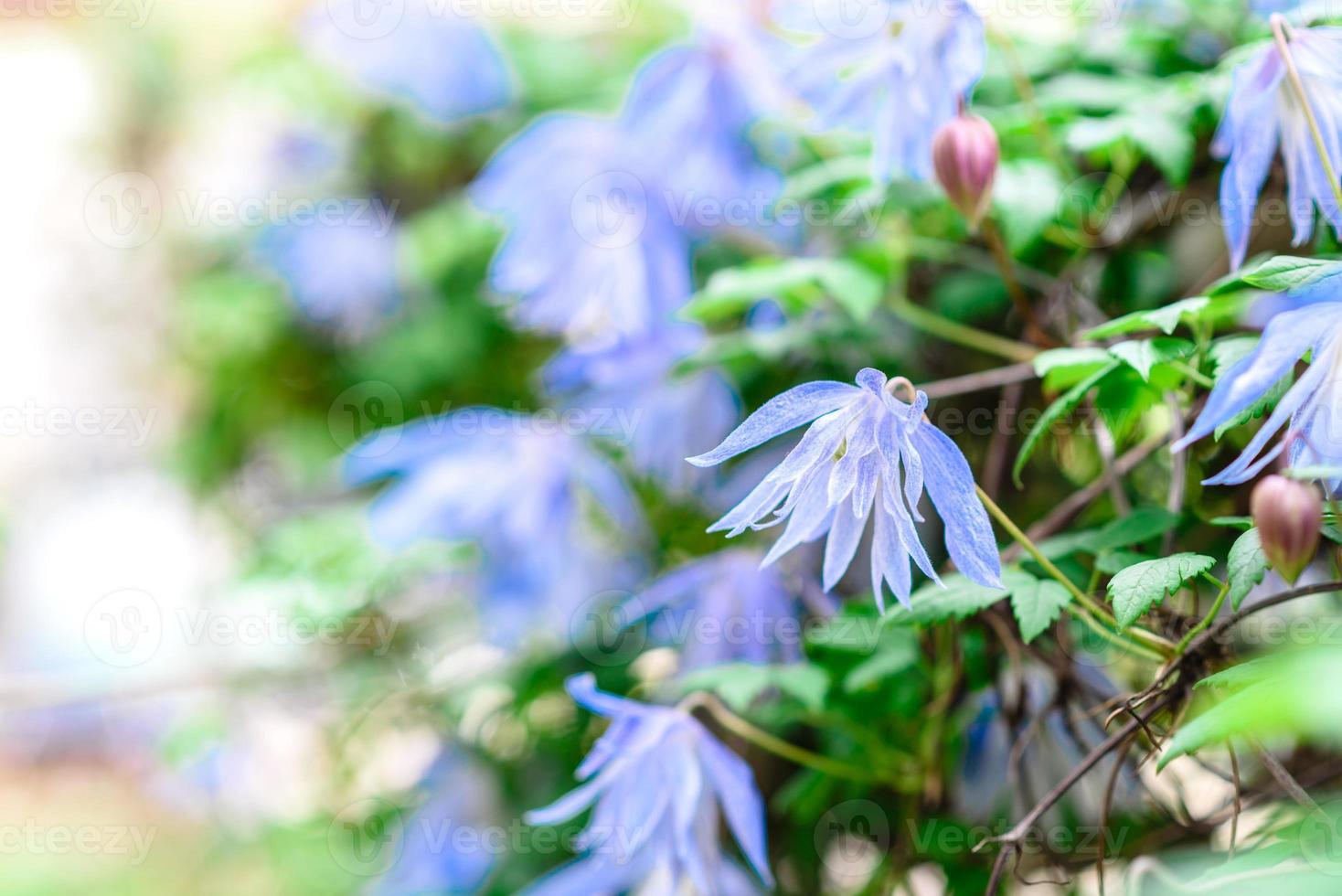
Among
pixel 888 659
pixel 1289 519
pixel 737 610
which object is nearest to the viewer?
pixel 1289 519

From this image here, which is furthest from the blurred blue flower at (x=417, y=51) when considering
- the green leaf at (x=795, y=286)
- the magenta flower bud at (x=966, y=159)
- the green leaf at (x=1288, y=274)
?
the green leaf at (x=1288, y=274)

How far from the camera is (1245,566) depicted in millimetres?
452

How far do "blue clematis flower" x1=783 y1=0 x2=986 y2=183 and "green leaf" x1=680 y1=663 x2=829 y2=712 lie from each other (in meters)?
0.31

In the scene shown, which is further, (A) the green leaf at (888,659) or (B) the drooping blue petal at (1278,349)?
(A) the green leaf at (888,659)

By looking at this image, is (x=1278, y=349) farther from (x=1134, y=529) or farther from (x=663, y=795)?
(x=663, y=795)

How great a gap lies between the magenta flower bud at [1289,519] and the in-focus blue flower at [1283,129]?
0.18 meters

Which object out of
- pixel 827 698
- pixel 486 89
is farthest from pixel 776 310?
pixel 486 89

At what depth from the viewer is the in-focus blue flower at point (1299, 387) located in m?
0.41

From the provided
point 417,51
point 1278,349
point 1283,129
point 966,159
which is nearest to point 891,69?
point 966,159

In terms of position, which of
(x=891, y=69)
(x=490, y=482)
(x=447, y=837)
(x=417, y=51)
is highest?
(x=417, y=51)

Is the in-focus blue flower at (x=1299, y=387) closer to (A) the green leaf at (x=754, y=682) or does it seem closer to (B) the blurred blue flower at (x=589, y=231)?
(A) the green leaf at (x=754, y=682)

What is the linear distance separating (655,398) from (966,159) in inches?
15.0

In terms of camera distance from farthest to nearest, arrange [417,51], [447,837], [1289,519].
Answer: [417,51], [447,837], [1289,519]

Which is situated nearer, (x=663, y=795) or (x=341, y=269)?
(x=663, y=795)
